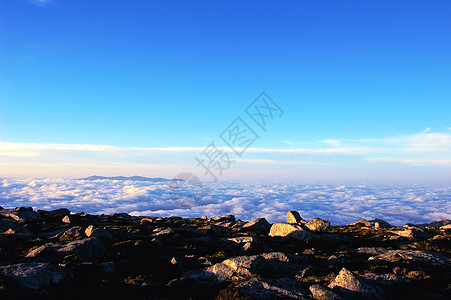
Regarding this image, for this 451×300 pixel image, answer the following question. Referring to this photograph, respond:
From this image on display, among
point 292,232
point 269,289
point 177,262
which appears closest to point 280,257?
point 269,289

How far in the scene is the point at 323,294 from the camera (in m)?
12.3

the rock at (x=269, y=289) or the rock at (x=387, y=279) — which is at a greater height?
the rock at (x=269, y=289)

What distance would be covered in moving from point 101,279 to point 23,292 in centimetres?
385

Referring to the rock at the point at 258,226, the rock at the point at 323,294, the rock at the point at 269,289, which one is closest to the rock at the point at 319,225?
the rock at the point at 258,226

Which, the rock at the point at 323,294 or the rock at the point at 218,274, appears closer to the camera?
the rock at the point at 323,294

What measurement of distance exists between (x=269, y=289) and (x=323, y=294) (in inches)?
107

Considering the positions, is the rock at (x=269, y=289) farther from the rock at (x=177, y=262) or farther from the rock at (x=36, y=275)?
the rock at (x=36, y=275)

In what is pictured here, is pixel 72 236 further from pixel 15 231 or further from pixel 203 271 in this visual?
pixel 203 271

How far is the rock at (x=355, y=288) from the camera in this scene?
12.6m

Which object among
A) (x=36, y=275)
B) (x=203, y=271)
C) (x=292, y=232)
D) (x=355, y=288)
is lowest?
(x=292, y=232)

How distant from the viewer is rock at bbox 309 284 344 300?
473 inches

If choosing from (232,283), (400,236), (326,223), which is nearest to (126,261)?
(232,283)

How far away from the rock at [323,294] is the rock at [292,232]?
1764 cm

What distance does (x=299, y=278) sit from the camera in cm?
1562
